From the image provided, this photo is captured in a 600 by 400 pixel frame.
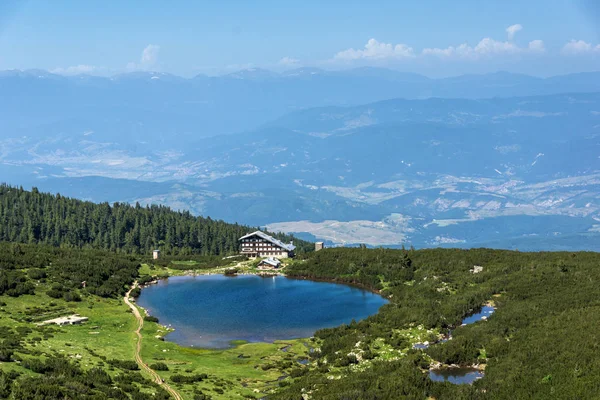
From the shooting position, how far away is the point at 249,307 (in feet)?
254

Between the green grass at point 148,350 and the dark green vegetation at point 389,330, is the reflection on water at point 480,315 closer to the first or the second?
the dark green vegetation at point 389,330

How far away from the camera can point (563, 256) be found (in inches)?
3376

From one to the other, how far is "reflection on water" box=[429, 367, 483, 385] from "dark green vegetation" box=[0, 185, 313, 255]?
259 feet

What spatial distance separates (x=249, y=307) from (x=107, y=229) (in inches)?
2781

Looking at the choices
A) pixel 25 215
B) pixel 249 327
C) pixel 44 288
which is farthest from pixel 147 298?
pixel 25 215

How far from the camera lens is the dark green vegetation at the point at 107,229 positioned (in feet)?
424

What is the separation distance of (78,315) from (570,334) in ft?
155

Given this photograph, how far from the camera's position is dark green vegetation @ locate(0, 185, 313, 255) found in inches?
5094

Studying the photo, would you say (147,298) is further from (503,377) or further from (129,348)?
(503,377)

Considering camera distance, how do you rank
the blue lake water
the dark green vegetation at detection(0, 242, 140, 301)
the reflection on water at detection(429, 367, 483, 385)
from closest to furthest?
the reflection on water at detection(429, 367, 483, 385) → the blue lake water → the dark green vegetation at detection(0, 242, 140, 301)

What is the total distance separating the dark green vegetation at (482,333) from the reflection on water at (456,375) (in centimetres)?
105

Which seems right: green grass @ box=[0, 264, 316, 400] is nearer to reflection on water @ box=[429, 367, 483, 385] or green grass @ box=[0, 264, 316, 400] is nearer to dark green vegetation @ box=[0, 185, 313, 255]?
reflection on water @ box=[429, 367, 483, 385]

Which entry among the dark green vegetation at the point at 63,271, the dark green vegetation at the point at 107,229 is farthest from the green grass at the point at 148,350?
the dark green vegetation at the point at 107,229


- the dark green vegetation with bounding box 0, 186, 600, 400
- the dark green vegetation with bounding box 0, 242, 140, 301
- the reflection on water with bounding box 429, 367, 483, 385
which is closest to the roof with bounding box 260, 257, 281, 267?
the dark green vegetation with bounding box 0, 186, 600, 400
